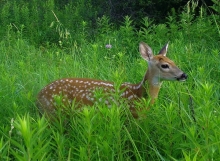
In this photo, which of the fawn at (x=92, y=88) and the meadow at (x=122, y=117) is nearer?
the meadow at (x=122, y=117)

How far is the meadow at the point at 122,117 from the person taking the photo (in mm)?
→ 2449

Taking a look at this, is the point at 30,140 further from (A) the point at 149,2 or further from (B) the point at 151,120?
(A) the point at 149,2

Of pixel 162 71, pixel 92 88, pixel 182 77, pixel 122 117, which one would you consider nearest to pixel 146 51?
pixel 162 71

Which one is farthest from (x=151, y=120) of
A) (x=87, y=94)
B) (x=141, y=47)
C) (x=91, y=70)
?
(x=91, y=70)

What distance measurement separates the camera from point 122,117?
10.3 ft

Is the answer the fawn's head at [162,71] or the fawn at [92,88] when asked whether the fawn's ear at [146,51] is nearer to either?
the fawn's head at [162,71]

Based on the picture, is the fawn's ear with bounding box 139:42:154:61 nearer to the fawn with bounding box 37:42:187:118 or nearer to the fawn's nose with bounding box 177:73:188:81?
the fawn with bounding box 37:42:187:118

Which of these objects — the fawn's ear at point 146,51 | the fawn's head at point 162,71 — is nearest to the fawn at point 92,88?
the fawn's head at point 162,71

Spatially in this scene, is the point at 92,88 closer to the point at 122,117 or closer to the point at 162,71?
the point at 162,71

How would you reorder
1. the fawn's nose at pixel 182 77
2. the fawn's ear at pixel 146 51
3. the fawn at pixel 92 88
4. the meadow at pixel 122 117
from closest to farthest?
the meadow at pixel 122 117 → the fawn at pixel 92 88 → the fawn's nose at pixel 182 77 → the fawn's ear at pixel 146 51

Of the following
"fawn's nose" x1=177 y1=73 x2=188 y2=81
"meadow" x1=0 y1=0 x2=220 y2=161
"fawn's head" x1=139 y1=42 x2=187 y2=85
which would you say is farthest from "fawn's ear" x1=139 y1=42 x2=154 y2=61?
"fawn's nose" x1=177 y1=73 x2=188 y2=81

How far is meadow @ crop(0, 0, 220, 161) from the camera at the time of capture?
2449 mm

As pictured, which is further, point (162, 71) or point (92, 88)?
point (162, 71)

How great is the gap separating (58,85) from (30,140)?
7.53 ft
